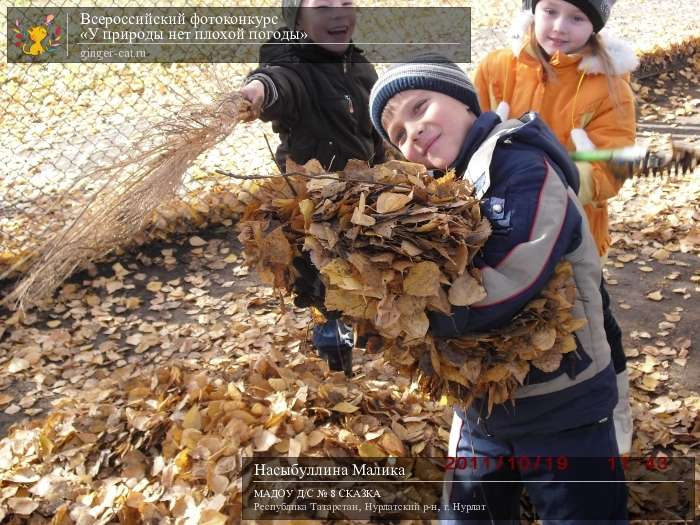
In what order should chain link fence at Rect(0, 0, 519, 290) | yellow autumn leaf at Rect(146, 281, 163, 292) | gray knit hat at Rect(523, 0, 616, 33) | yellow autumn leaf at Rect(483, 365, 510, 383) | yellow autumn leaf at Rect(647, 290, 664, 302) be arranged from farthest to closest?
chain link fence at Rect(0, 0, 519, 290), yellow autumn leaf at Rect(146, 281, 163, 292), yellow autumn leaf at Rect(647, 290, 664, 302), gray knit hat at Rect(523, 0, 616, 33), yellow autumn leaf at Rect(483, 365, 510, 383)

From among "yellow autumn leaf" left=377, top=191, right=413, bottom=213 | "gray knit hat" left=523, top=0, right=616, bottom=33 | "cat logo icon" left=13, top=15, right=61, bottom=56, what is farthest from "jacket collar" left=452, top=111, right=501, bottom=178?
"cat logo icon" left=13, top=15, right=61, bottom=56

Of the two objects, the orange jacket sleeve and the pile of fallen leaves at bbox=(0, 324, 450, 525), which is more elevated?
the orange jacket sleeve

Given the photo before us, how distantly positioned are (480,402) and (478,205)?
561mm

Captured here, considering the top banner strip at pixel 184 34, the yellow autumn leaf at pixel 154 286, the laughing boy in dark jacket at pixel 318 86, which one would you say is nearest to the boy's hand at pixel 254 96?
the laughing boy in dark jacket at pixel 318 86

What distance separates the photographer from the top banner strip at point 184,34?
684 cm

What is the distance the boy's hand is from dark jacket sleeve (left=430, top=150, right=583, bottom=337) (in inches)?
36.5

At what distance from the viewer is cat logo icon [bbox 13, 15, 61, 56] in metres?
6.83

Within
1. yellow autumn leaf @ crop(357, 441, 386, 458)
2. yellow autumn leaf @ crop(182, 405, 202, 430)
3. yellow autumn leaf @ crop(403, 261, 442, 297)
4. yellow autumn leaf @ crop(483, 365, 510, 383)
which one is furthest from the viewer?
yellow autumn leaf @ crop(182, 405, 202, 430)

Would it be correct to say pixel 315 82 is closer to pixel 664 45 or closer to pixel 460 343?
pixel 460 343

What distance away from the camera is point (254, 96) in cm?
217

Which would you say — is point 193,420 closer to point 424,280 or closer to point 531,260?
point 424,280

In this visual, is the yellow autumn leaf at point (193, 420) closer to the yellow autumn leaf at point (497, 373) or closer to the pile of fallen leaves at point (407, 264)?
the pile of fallen leaves at point (407, 264)

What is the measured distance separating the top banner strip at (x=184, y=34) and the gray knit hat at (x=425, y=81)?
435 centimetres

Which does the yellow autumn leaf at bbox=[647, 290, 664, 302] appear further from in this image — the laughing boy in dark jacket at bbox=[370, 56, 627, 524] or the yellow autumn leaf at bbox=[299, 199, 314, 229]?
the yellow autumn leaf at bbox=[299, 199, 314, 229]
